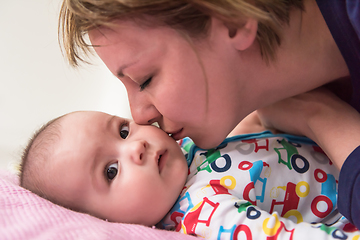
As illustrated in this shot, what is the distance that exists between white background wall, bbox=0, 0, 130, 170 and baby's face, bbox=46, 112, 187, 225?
0.79 meters

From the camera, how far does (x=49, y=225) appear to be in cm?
68

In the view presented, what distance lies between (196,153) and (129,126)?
9.3 inches

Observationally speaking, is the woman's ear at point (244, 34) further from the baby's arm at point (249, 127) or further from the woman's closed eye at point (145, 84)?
the baby's arm at point (249, 127)

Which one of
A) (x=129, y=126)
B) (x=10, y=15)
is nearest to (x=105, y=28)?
(x=129, y=126)

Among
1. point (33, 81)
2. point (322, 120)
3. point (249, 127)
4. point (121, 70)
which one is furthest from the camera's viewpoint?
point (33, 81)

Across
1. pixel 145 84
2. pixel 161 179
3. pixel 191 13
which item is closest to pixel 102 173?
pixel 161 179

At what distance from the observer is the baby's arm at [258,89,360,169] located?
83 centimetres

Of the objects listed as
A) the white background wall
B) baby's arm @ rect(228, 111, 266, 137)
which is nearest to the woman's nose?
baby's arm @ rect(228, 111, 266, 137)

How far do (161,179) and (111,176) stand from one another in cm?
14

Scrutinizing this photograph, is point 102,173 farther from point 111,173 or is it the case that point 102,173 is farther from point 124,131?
point 124,131

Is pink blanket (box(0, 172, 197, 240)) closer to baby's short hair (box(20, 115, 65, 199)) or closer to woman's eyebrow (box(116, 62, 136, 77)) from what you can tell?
baby's short hair (box(20, 115, 65, 199))

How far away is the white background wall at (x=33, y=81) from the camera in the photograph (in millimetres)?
1643

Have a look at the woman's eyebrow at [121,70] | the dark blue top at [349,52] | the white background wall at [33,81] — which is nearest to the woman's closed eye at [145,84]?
the woman's eyebrow at [121,70]

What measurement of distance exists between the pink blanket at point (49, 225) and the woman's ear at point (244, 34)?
48 centimetres
